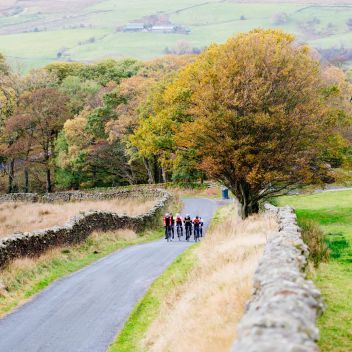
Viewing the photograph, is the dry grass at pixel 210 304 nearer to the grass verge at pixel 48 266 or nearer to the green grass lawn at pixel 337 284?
the green grass lawn at pixel 337 284

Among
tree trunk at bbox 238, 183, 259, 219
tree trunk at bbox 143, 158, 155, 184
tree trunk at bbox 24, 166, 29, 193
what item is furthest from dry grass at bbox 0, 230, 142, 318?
tree trunk at bbox 24, 166, 29, 193

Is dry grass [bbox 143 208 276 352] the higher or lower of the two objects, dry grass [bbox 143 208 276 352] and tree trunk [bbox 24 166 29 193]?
the higher

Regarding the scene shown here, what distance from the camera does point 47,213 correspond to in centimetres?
4297

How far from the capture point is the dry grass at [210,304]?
10172mm

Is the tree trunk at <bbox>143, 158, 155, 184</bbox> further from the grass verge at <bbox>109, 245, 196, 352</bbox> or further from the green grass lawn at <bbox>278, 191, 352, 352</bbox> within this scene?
the grass verge at <bbox>109, 245, 196, 352</bbox>

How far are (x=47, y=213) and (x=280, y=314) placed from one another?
124 ft

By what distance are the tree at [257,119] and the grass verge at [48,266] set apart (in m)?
6.53

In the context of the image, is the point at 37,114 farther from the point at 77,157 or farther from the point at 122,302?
the point at 122,302

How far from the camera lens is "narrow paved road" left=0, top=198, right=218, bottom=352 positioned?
14113mm

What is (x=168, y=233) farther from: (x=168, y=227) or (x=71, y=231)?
(x=71, y=231)

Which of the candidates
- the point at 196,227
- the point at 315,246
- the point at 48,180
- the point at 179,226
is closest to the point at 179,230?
the point at 179,226

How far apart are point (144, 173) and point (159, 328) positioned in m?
66.7

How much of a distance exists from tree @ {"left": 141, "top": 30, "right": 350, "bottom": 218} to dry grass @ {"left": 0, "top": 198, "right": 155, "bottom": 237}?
10290mm

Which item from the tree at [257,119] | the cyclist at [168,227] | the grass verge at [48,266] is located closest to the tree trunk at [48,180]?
the cyclist at [168,227]
